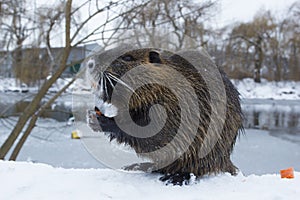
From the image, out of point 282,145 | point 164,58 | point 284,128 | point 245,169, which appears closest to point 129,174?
point 164,58

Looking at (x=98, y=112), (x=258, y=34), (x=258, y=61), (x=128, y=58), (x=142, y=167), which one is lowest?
(x=142, y=167)

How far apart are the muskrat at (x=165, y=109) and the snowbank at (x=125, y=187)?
0.28 ft

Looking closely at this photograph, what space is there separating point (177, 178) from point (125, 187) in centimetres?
23

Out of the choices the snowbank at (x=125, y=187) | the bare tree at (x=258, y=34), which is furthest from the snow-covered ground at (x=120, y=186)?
the bare tree at (x=258, y=34)

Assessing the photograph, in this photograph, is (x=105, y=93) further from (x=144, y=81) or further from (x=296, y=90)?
(x=296, y=90)

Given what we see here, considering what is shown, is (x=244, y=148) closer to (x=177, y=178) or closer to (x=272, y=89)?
(x=177, y=178)

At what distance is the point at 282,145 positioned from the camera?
598cm

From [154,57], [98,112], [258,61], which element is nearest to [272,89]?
[258,61]

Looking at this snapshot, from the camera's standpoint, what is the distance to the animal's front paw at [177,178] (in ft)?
4.15

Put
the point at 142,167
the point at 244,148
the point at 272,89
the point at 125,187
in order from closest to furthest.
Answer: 1. the point at 125,187
2. the point at 142,167
3. the point at 244,148
4. the point at 272,89

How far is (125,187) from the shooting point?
119cm

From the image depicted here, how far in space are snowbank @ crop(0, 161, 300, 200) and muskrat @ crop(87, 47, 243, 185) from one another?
0.08 meters

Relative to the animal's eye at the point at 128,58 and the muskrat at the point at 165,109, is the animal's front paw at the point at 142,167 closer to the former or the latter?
the muskrat at the point at 165,109

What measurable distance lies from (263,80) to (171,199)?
53.0ft
